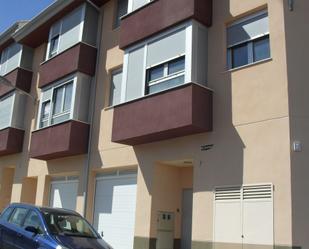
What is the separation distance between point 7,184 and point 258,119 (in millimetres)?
18079

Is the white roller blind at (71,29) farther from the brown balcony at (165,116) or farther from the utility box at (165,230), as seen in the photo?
the utility box at (165,230)

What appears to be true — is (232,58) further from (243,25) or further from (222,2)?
(222,2)

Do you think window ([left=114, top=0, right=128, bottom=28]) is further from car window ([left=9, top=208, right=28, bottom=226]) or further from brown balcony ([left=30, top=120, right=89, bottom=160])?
car window ([left=9, top=208, right=28, bottom=226])

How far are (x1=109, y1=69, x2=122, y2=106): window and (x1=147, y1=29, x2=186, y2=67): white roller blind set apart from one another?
2.91 meters

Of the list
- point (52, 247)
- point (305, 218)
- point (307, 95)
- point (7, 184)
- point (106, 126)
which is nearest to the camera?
point (52, 247)

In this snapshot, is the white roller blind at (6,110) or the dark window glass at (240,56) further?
the white roller blind at (6,110)

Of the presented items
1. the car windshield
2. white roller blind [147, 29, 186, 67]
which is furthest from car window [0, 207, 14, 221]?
white roller blind [147, 29, 186, 67]

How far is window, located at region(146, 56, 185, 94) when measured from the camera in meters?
13.3

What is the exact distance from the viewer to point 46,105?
2030 cm

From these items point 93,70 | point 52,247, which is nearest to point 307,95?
point 52,247

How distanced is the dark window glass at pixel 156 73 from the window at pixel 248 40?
231cm

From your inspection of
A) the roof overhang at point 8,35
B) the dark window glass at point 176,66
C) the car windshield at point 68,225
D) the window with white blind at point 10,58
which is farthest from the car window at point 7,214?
the roof overhang at point 8,35

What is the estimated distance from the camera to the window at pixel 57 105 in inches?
731

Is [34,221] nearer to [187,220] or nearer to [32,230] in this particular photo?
[32,230]
